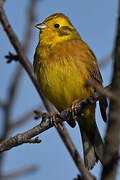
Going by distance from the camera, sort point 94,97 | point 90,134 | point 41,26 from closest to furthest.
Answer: point 94,97 < point 90,134 < point 41,26

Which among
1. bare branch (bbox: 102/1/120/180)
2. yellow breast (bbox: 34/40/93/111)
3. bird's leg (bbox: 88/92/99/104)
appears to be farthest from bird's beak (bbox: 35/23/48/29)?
bare branch (bbox: 102/1/120/180)

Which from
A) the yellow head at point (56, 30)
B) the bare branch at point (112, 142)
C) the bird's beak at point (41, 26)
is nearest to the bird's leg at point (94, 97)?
the bare branch at point (112, 142)

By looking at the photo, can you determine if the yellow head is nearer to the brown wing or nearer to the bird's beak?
the bird's beak

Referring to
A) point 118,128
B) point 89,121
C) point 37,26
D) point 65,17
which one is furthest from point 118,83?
point 65,17

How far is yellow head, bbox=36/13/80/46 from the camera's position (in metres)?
4.80

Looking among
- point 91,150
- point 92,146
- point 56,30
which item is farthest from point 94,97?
point 56,30

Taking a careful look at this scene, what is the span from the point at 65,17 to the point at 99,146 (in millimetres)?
2126

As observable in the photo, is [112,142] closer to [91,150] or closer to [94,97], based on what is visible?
[94,97]

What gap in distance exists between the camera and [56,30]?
16.2 feet

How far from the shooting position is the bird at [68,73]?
4.23m

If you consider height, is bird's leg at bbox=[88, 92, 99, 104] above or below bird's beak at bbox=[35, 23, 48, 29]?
below

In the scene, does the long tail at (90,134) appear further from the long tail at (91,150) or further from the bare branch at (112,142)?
the bare branch at (112,142)

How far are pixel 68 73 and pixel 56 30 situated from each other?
1002mm

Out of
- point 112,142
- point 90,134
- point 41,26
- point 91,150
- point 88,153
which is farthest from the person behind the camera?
point 41,26
